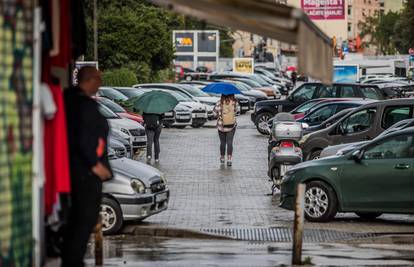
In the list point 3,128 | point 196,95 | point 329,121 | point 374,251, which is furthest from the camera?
point 196,95

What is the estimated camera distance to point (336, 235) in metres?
18.3

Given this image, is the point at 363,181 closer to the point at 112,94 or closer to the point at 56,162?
the point at 56,162

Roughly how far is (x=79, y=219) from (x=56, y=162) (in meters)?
0.70

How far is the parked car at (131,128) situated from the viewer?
109 ft

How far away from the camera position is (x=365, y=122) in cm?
2788

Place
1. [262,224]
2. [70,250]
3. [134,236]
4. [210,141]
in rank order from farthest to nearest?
1. [210,141]
2. [262,224]
3. [134,236]
4. [70,250]

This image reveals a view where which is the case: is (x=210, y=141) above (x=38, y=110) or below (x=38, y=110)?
below

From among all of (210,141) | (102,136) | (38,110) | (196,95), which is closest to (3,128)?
(38,110)

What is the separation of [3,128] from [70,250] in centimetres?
199

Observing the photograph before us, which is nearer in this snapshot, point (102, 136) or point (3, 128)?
point (3, 128)

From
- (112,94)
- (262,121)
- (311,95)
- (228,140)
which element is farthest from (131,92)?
(228,140)

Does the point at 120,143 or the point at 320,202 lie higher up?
the point at 120,143

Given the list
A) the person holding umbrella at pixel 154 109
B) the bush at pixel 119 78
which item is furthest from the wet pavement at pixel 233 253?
the bush at pixel 119 78

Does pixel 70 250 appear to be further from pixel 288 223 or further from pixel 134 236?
pixel 288 223
